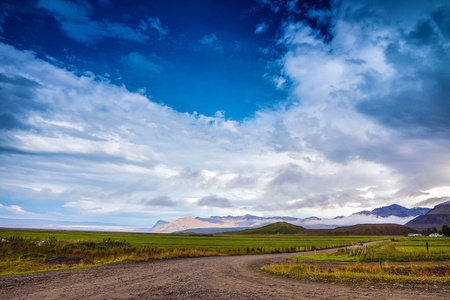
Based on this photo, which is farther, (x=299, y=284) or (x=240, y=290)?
(x=299, y=284)

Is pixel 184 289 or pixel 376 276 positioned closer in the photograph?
pixel 184 289

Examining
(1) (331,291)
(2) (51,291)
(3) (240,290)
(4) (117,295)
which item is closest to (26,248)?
(2) (51,291)

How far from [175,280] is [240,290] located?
5794 millimetres

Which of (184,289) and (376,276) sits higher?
(376,276)

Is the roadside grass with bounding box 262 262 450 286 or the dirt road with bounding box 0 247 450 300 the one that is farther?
the roadside grass with bounding box 262 262 450 286

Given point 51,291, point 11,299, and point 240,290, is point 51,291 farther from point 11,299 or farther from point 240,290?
point 240,290

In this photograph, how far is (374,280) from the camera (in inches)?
795

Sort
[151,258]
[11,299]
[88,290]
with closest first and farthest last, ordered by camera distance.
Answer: [11,299]
[88,290]
[151,258]

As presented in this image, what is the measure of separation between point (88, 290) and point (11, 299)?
362cm

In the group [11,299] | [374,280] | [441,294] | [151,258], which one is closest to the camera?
[11,299]

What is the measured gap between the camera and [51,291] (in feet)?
52.9

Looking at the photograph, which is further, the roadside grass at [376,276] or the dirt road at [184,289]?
the roadside grass at [376,276]

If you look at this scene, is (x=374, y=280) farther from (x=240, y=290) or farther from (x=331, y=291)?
(x=240, y=290)

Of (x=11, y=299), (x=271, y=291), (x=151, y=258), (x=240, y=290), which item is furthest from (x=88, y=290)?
(x=151, y=258)
